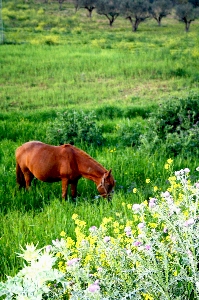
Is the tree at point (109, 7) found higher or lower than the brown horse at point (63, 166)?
higher

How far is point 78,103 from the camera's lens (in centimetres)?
1769

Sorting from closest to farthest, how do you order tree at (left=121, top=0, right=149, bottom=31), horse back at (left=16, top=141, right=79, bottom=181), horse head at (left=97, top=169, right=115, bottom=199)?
horse head at (left=97, top=169, right=115, bottom=199) < horse back at (left=16, top=141, right=79, bottom=181) < tree at (left=121, top=0, right=149, bottom=31)

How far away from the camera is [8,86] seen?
20.6 m

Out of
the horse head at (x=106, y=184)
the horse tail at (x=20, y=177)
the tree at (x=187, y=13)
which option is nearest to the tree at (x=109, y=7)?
the tree at (x=187, y=13)

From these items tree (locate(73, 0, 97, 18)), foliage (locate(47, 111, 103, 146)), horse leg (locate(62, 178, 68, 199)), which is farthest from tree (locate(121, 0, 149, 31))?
horse leg (locate(62, 178, 68, 199))

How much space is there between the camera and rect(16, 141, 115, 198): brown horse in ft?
19.4

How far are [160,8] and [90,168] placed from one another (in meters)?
50.0

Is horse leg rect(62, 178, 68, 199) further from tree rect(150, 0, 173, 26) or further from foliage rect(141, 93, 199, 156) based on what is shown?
tree rect(150, 0, 173, 26)

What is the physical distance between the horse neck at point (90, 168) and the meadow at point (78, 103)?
0.30m

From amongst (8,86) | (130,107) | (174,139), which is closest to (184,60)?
(8,86)

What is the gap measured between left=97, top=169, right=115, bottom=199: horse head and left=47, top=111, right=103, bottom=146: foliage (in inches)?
153

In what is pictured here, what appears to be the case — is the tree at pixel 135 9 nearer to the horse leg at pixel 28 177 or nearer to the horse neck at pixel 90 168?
the horse leg at pixel 28 177

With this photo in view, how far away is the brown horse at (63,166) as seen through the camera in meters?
5.93

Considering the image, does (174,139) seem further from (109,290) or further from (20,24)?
(20,24)
